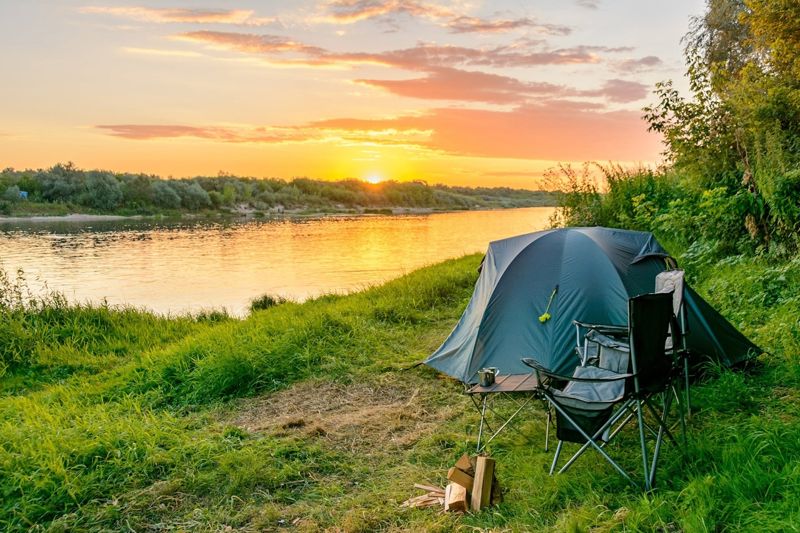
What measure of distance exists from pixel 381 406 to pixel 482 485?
2.25 metres

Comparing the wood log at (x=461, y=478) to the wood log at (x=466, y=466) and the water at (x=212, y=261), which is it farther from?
the water at (x=212, y=261)

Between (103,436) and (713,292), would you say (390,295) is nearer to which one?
(713,292)

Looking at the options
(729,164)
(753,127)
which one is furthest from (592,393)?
(729,164)

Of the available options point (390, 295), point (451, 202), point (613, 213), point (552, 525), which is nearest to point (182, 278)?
→ point (390, 295)

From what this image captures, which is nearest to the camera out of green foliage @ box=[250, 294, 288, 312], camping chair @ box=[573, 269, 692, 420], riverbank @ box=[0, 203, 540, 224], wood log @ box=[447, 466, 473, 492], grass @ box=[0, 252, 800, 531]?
grass @ box=[0, 252, 800, 531]

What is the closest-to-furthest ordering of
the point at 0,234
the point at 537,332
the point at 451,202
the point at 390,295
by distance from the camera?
the point at 537,332, the point at 390,295, the point at 0,234, the point at 451,202

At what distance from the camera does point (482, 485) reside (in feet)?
10.9

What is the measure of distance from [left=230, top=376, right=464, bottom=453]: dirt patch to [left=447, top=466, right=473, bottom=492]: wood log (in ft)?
3.40

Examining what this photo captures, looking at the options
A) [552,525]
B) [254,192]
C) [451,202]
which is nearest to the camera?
[552,525]

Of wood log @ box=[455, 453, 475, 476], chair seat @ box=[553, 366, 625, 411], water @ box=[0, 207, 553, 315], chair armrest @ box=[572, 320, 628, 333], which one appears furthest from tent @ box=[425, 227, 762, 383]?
water @ box=[0, 207, 553, 315]

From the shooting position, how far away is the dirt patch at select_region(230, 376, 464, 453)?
4730mm

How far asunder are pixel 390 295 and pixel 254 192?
7164 centimetres

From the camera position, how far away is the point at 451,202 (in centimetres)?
9500

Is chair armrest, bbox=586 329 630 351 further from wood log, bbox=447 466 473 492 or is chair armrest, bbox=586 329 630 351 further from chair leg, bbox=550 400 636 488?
wood log, bbox=447 466 473 492
